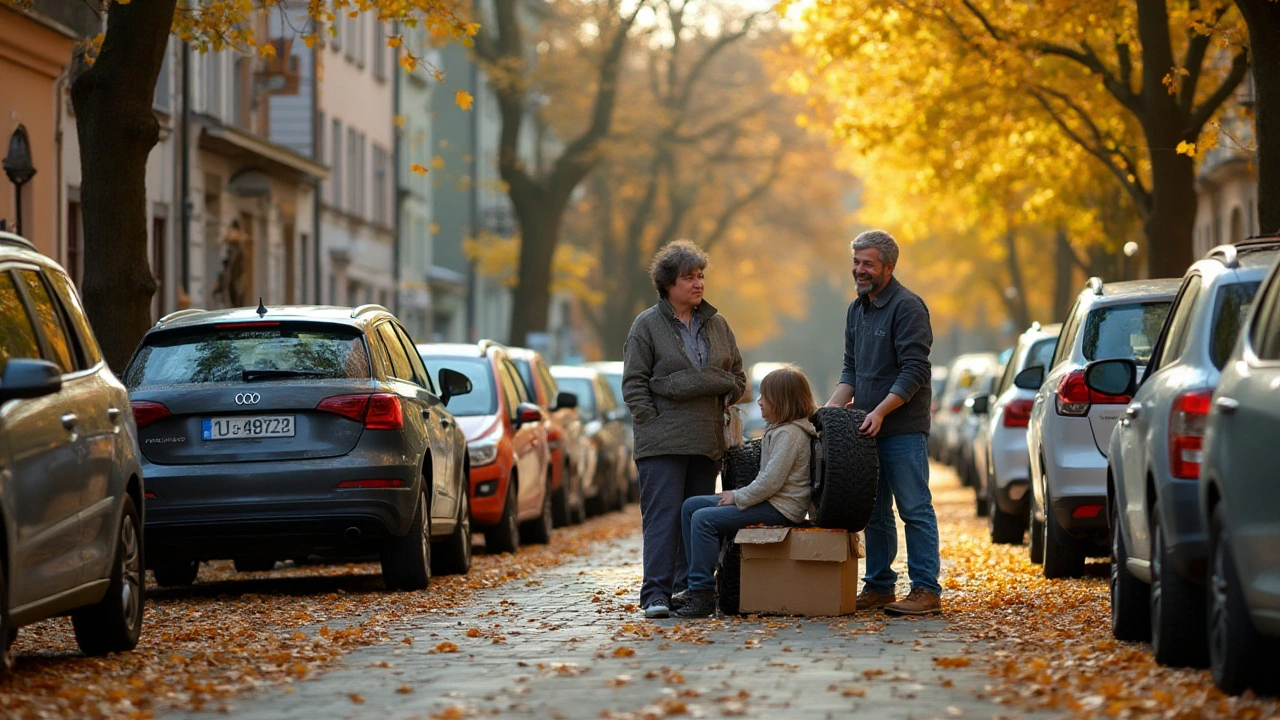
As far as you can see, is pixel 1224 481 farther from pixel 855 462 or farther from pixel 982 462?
pixel 982 462

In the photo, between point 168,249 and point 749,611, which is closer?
point 749,611

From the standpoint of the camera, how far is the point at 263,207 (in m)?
38.5

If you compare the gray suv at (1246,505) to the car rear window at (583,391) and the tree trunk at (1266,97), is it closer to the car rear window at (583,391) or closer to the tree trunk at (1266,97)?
the tree trunk at (1266,97)

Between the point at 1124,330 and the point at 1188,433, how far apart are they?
18.6 feet

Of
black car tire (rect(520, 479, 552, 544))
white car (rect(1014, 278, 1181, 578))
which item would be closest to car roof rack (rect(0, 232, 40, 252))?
white car (rect(1014, 278, 1181, 578))

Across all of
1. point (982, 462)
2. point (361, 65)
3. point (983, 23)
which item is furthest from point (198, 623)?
point (361, 65)

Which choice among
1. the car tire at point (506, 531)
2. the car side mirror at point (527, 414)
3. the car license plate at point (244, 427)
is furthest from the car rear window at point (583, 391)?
the car license plate at point (244, 427)

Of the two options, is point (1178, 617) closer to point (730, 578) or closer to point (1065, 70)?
point (730, 578)

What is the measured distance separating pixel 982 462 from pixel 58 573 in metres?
14.0

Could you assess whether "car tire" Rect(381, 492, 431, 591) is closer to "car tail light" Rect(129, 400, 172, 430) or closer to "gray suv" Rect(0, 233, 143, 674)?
"car tail light" Rect(129, 400, 172, 430)

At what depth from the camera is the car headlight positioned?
17.9 meters

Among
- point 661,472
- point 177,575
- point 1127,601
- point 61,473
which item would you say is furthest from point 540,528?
point 61,473

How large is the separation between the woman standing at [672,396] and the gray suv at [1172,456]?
221cm

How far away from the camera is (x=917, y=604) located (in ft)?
37.6
